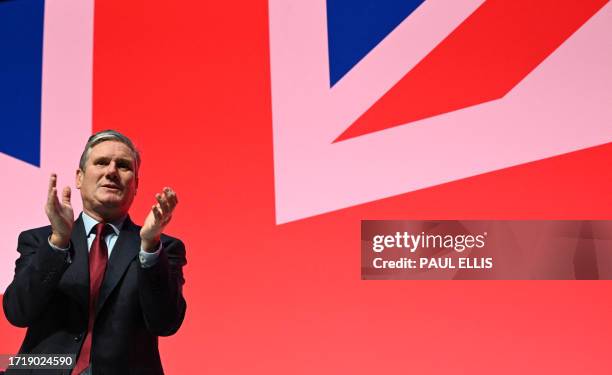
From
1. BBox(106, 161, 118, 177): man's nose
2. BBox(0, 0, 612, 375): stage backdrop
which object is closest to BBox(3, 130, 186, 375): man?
BBox(106, 161, 118, 177): man's nose

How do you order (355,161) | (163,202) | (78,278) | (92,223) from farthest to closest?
(355,161) → (92,223) → (78,278) → (163,202)

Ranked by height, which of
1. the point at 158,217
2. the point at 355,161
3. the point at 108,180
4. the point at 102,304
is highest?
the point at 355,161

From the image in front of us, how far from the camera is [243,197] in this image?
2795 millimetres

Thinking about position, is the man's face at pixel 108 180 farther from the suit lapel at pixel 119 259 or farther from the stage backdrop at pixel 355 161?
the stage backdrop at pixel 355 161

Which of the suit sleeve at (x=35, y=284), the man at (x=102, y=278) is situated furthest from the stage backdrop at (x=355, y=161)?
the suit sleeve at (x=35, y=284)

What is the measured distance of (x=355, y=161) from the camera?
9.02ft

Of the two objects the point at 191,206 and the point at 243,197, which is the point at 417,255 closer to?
the point at 243,197

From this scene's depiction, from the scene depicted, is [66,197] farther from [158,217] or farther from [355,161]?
[355,161]

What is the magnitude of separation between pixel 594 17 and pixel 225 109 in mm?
1449

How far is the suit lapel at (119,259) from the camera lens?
5.21 ft

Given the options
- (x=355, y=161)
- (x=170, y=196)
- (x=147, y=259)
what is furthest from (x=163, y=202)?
(x=355, y=161)

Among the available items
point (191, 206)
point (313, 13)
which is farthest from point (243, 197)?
point (313, 13)

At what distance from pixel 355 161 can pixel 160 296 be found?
1352 mm

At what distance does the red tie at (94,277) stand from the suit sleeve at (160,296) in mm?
120
